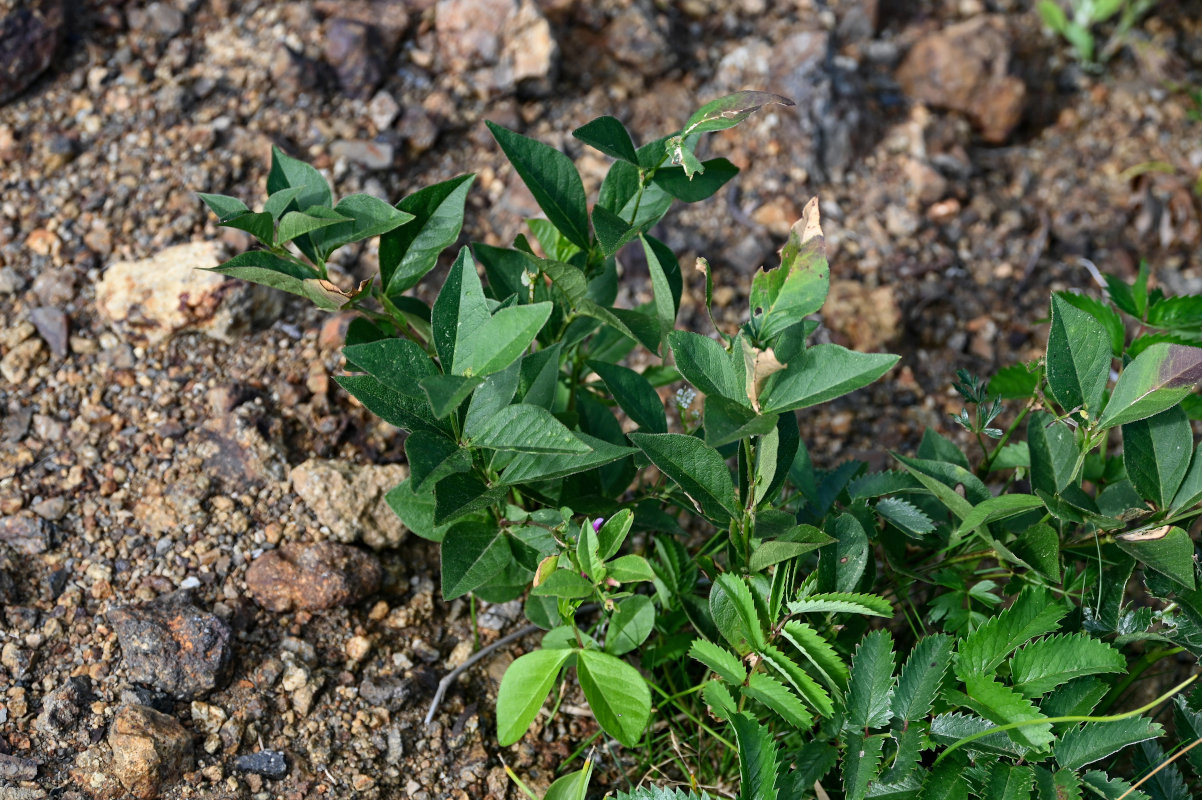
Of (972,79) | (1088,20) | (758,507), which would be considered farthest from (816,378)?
(1088,20)

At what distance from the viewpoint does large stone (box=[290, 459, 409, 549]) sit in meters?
1.74

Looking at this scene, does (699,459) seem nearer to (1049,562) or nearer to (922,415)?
(1049,562)

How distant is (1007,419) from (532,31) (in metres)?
1.50

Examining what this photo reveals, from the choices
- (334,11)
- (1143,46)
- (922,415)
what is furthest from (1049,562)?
(1143,46)

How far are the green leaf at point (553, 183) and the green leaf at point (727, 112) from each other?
0.69 feet

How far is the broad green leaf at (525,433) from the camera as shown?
47.2 inches

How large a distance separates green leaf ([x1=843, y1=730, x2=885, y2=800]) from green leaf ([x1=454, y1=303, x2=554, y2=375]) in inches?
28.2

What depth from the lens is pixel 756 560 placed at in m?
1.43

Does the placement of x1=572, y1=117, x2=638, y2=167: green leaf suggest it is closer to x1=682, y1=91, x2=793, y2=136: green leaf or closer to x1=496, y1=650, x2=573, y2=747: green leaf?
x1=682, y1=91, x2=793, y2=136: green leaf

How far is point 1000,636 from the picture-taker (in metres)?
1.40

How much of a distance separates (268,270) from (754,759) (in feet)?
3.13

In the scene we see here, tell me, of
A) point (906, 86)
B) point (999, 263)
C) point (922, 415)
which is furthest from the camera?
point (906, 86)

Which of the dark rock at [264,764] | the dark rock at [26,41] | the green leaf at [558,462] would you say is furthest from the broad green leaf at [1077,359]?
the dark rock at [26,41]

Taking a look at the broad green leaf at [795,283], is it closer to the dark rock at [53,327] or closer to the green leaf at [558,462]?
the green leaf at [558,462]
